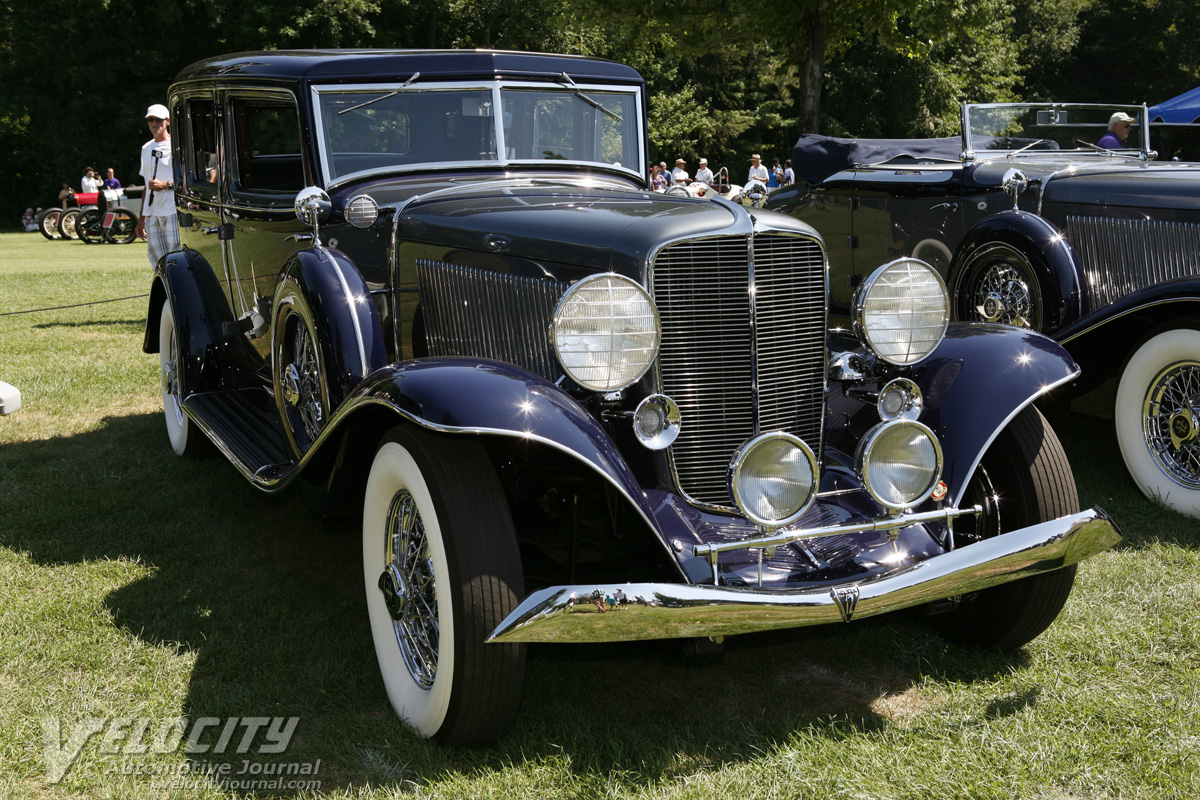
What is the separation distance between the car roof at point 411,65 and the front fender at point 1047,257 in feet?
7.83

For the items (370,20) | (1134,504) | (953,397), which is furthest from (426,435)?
(370,20)

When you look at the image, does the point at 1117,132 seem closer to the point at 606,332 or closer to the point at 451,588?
the point at 606,332

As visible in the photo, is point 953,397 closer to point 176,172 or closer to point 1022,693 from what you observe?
point 1022,693

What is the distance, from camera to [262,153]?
15.9 feet

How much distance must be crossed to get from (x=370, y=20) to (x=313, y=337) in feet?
84.0

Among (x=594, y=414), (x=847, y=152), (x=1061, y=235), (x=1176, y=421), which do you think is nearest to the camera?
(x=594, y=414)

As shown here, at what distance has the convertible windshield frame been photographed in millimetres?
6348

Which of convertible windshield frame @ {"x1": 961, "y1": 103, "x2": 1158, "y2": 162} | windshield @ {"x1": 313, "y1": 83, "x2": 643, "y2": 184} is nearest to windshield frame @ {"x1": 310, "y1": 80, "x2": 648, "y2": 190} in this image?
windshield @ {"x1": 313, "y1": 83, "x2": 643, "y2": 184}

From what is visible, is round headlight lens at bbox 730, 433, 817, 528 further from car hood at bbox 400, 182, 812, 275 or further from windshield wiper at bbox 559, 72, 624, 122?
windshield wiper at bbox 559, 72, 624, 122

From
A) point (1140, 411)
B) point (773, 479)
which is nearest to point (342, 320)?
point (773, 479)

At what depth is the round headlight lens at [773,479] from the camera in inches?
99.3

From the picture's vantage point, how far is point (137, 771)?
8.32 feet

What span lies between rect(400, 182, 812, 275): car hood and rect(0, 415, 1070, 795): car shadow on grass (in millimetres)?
1116

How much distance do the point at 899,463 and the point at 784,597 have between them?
61 cm
